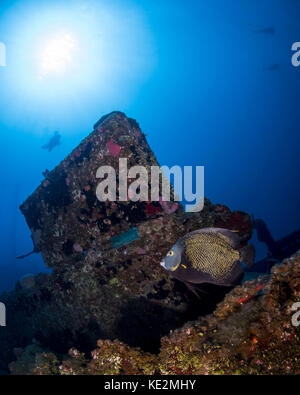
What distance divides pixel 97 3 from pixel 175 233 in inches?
1871

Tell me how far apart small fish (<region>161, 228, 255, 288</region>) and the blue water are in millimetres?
42126

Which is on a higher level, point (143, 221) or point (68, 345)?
point (143, 221)

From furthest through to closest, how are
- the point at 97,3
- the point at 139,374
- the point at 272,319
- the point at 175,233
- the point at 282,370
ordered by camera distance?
1. the point at 97,3
2. the point at 175,233
3. the point at 139,374
4. the point at 272,319
5. the point at 282,370

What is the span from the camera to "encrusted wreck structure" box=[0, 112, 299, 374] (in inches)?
91.3

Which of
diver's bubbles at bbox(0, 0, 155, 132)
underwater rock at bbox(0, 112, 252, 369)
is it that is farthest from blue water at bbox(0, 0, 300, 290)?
underwater rock at bbox(0, 112, 252, 369)

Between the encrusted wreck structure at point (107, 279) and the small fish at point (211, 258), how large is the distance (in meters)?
0.22

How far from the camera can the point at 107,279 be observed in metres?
3.46

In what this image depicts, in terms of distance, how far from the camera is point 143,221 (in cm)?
350

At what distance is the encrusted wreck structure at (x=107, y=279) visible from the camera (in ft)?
7.61

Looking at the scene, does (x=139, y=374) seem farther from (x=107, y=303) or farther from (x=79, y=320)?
(x=79, y=320)

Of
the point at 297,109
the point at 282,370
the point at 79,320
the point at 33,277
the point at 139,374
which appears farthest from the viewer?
the point at 297,109

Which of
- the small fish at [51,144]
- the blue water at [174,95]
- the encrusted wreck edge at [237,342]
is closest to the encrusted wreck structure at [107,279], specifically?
the encrusted wreck edge at [237,342]

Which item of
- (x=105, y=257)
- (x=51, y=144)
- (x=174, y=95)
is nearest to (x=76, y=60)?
(x=51, y=144)

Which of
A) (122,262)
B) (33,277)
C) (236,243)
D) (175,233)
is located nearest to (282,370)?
(236,243)
